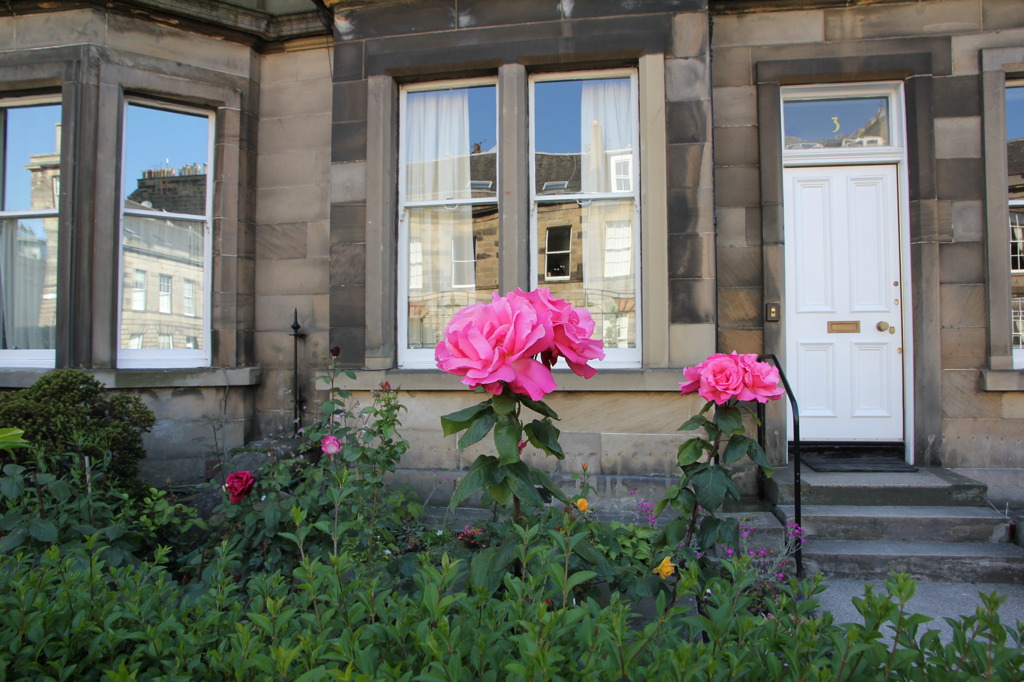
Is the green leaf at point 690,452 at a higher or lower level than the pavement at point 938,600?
higher

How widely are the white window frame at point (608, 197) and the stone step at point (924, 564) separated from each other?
1836 millimetres

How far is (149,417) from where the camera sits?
170 inches

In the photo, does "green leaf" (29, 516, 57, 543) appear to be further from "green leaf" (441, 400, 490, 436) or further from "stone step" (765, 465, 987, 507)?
"stone step" (765, 465, 987, 507)

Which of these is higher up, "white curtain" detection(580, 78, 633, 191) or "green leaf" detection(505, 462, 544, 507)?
"white curtain" detection(580, 78, 633, 191)

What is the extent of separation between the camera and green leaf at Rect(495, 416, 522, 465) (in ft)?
5.73

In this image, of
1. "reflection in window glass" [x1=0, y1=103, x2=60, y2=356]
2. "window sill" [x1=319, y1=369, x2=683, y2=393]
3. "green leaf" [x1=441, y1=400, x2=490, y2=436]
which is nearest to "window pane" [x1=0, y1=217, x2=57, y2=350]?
"reflection in window glass" [x1=0, y1=103, x2=60, y2=356]

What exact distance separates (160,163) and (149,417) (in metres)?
2.57

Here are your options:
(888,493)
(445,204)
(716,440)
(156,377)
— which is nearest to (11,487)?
(156,377)

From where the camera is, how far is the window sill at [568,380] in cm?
459

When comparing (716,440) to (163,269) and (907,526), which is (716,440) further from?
(163,269)

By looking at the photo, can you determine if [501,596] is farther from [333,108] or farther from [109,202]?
[109,202]

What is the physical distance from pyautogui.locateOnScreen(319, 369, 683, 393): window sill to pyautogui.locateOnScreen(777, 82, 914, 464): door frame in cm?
119

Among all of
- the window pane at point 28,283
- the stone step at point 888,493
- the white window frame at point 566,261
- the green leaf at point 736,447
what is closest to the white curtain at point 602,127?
the white window frame at point 566,261

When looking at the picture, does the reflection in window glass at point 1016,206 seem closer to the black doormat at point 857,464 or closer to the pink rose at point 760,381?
the black doormat at point 857,464
